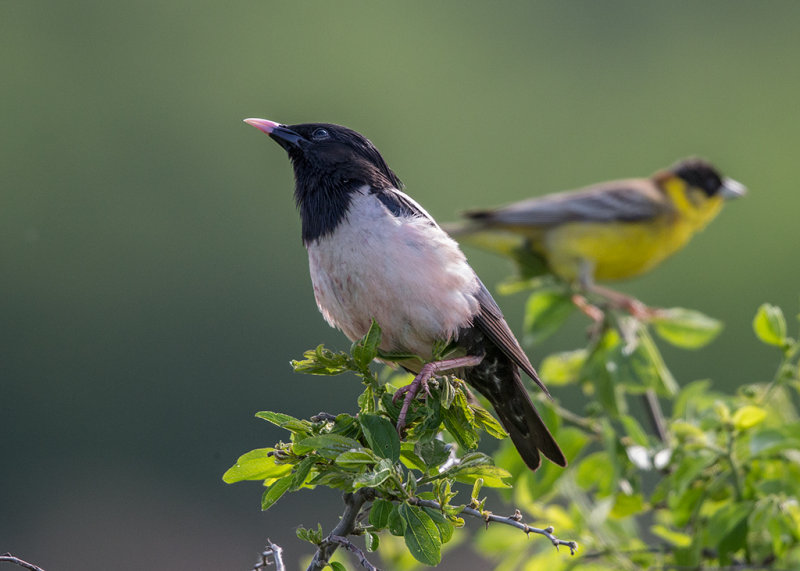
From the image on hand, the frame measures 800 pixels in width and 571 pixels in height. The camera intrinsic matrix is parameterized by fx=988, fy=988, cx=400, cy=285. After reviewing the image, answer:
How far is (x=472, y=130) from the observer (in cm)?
1614

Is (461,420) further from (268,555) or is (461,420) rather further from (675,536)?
(675,536)

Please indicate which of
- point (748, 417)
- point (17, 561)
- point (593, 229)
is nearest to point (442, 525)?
point (17, 561)

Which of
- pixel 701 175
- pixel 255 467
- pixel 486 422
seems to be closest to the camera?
pixel 255 467

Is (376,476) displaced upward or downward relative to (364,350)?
downward

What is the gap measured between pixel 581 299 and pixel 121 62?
15.4 metres

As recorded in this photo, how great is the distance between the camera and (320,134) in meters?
3.57

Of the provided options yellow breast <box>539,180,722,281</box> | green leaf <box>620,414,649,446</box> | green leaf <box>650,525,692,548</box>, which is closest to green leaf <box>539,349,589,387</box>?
green leaf <box>620,414,649,446</box>

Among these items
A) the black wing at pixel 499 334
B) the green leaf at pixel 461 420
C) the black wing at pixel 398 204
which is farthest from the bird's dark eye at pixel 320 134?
the green leaf at pixel 461 420

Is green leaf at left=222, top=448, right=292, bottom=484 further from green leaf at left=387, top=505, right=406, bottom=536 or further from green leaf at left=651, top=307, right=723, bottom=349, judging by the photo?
green leaf at left=651, top=307, right=723, bottom=349

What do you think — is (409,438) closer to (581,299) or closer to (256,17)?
(581,299)

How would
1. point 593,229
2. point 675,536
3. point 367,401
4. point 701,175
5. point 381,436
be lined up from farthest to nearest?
1. point 701,175
2. point 593,229
3. point 675,536
4. point 367,401
5. point 381,436

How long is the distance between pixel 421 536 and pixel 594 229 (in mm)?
4585

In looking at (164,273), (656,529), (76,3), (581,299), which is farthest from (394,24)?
(656,529)

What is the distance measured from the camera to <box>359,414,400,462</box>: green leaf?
2.37m
